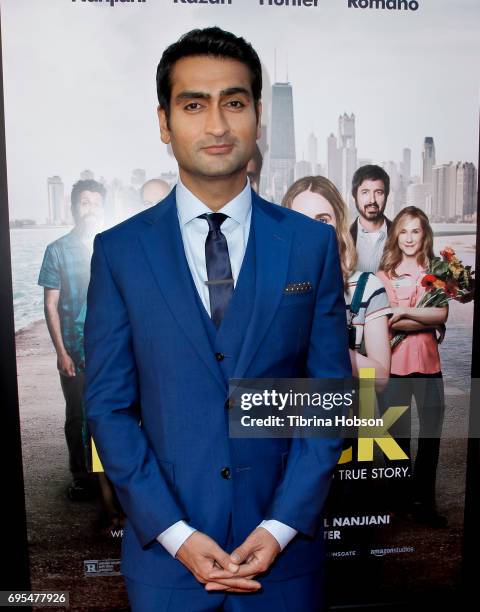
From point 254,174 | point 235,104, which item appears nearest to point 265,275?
point 235,104

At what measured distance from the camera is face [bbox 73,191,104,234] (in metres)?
2.29

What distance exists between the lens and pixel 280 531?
1392 mm

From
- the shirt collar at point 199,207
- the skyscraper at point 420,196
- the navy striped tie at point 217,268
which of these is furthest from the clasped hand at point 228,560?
the skyscraper at point 420,196

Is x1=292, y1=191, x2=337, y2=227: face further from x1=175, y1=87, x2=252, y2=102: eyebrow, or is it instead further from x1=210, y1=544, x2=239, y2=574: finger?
x1=210, y1=544, x2=239, y2=574: finger

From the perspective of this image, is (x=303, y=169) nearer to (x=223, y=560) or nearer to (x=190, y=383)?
(x=190, y=383)

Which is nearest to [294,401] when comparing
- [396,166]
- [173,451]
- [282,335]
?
[282,335]

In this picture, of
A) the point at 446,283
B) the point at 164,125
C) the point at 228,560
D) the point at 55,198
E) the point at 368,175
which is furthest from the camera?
the point at 446,283

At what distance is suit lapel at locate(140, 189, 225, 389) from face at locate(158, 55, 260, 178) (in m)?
0.15

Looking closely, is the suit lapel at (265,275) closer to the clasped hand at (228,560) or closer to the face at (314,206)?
the clasped hand at (228,560)

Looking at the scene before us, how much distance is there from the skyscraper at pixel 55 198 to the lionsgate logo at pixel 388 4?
1.29 metres

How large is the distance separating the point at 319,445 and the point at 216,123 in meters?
0.80

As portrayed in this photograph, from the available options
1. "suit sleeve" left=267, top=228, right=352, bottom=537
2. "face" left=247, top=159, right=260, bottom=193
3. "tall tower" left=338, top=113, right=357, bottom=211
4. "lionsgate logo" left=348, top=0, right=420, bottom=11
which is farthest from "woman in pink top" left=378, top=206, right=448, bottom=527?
"suit sleeve" left=267, top=228, right=352, bottom=537

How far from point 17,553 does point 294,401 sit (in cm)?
159

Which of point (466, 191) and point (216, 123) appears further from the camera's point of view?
point (466, 191)
